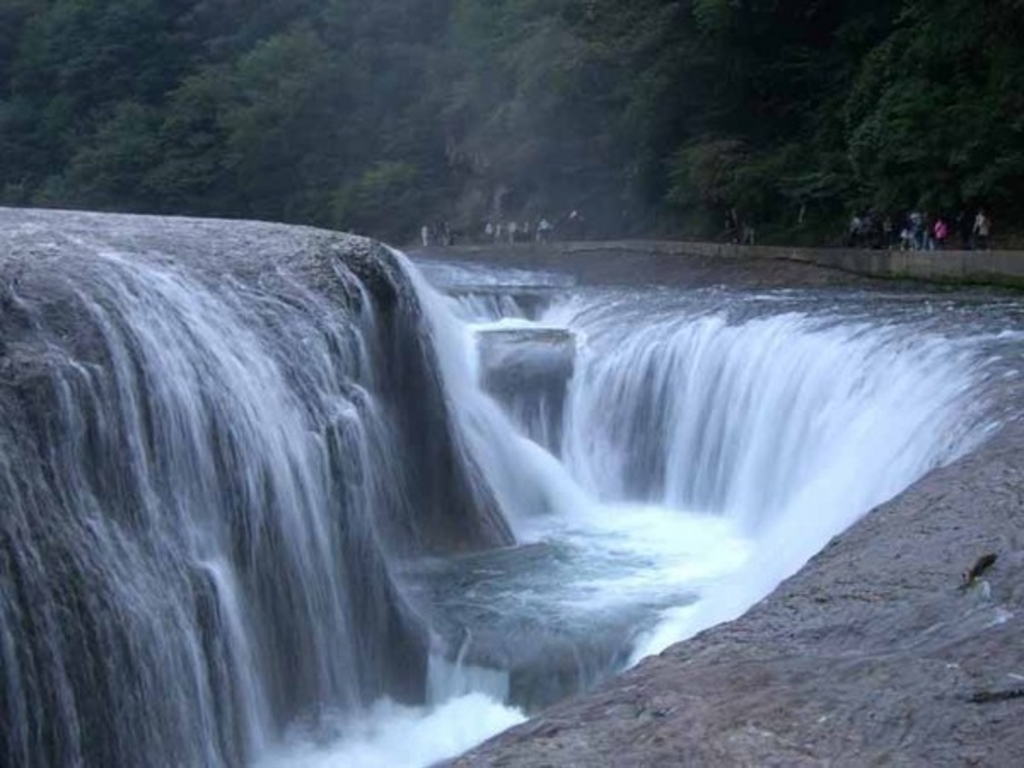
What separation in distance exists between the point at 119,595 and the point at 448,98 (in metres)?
45.7

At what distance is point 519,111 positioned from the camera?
146 ft

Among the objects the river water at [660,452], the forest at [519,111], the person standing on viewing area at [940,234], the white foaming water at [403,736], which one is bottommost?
the white foaming water at [403,736]

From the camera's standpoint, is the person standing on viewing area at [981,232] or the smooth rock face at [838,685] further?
the person standing on viewing area at [981,232]

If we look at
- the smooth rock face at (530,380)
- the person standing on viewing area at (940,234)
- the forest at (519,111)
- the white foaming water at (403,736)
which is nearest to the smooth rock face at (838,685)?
the white foaming water at (403,736)

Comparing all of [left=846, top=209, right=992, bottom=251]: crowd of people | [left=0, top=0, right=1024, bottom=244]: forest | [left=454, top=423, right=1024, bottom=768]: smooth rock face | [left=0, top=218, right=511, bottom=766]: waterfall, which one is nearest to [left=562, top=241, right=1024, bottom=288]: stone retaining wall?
[left=846, top=209, right=992, bottom=251]: crowd of people

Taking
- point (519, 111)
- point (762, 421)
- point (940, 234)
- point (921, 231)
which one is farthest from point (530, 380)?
point (519, 111)

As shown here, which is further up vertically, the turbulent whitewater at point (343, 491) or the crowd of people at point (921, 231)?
the crowd of people at point (921, 231)

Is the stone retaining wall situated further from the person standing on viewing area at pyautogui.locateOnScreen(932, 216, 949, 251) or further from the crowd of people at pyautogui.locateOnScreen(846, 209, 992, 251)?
the person standing on viewing area at pyautogui.locateOnScreen(932, 216, 949, 251)

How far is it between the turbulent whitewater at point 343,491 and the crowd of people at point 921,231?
7.10 meters

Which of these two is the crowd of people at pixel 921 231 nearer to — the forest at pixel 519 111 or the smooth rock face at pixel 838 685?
the forest at pixel 519 111

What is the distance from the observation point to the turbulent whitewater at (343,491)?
379 inches

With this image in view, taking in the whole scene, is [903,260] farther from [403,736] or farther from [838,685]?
[838,685]

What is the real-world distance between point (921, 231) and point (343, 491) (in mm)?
16979

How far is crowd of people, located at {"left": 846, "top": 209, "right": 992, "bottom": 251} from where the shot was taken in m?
25.7
